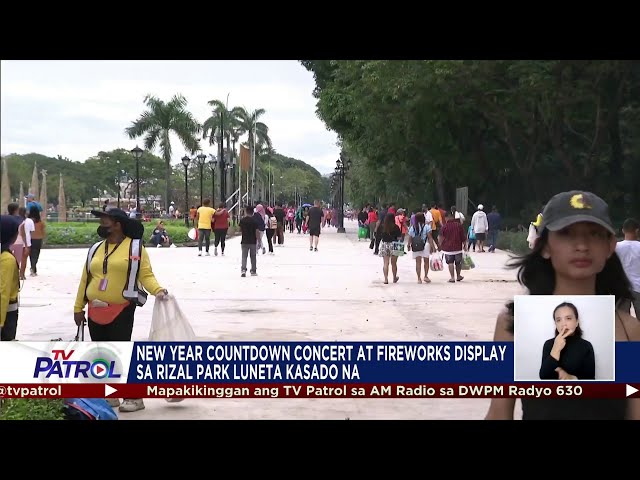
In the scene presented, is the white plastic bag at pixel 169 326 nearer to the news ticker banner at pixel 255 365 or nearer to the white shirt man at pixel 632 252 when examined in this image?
the news ticker banner at pixel 255 365

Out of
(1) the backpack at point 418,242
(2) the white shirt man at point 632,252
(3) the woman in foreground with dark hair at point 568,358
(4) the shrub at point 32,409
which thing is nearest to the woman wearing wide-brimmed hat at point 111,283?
(4) the shrub at point 32,409

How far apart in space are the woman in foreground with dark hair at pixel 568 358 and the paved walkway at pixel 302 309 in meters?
0.36

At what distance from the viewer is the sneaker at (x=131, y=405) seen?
584 cm

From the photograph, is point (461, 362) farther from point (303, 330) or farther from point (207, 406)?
point (303, 330)

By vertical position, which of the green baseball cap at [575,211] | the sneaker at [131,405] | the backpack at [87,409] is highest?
the green baseball cap at [575,211]

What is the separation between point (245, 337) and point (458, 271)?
790 cm

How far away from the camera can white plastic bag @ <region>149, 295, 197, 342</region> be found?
18.2ft

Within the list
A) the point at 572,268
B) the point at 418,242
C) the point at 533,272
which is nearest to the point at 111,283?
the point at 533,272

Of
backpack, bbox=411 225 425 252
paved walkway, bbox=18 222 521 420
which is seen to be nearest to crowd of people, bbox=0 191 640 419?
paved walkway, bbox=18 222 521 420

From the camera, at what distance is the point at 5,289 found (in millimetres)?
5438

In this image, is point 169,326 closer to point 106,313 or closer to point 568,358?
point 106,313

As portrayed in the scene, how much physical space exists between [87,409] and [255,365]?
1.08 metres

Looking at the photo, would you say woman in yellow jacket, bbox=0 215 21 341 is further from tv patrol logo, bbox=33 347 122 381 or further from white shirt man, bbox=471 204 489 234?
white shirt man, bbox=471 204 489 234
